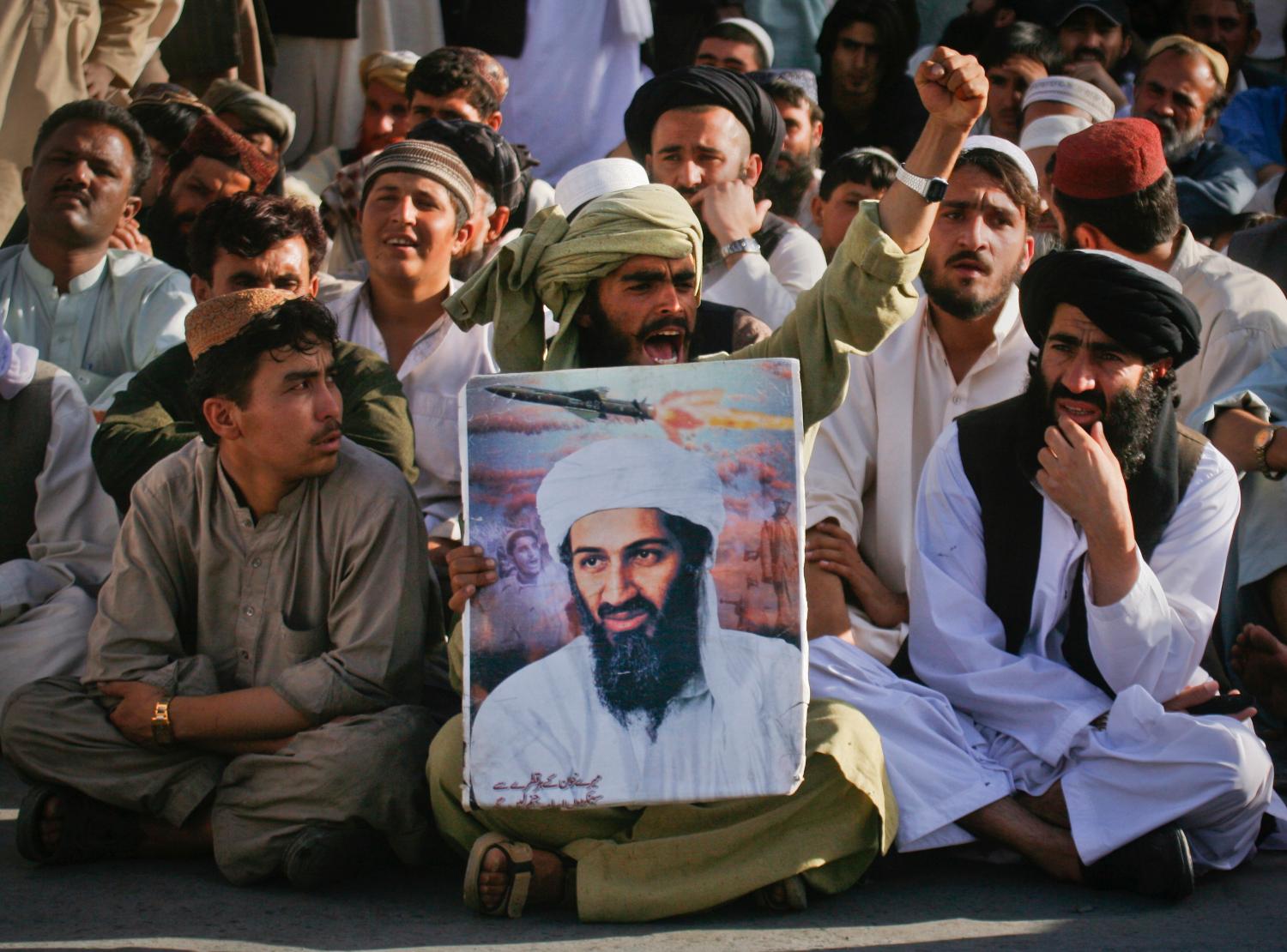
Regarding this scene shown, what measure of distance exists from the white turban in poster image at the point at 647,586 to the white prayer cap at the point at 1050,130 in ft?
11.8

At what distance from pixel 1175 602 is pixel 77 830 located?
2.71 m

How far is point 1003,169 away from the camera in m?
5.39

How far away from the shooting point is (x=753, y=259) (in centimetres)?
594

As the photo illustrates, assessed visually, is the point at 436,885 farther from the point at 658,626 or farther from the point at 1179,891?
the point at 1179,891

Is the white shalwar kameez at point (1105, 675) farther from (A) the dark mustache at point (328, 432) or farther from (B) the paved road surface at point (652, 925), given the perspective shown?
(A) the dark mustache at point (328, 432)

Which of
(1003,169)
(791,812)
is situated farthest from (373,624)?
(1003,169)

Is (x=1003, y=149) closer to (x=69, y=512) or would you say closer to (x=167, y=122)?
(x=69, y=512)

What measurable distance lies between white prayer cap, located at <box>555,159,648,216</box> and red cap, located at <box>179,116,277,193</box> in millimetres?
2382

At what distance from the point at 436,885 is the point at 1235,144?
20.8 feet

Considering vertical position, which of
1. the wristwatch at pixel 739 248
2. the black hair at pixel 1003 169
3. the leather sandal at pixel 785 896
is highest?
the black hair at pixel 1003 169

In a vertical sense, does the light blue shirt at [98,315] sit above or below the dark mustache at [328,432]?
above

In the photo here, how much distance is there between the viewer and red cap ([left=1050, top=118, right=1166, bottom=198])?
5551mm

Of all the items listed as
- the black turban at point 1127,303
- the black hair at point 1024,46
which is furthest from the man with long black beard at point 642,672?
the black hair at point 1024,46

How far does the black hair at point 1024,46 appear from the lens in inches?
331
